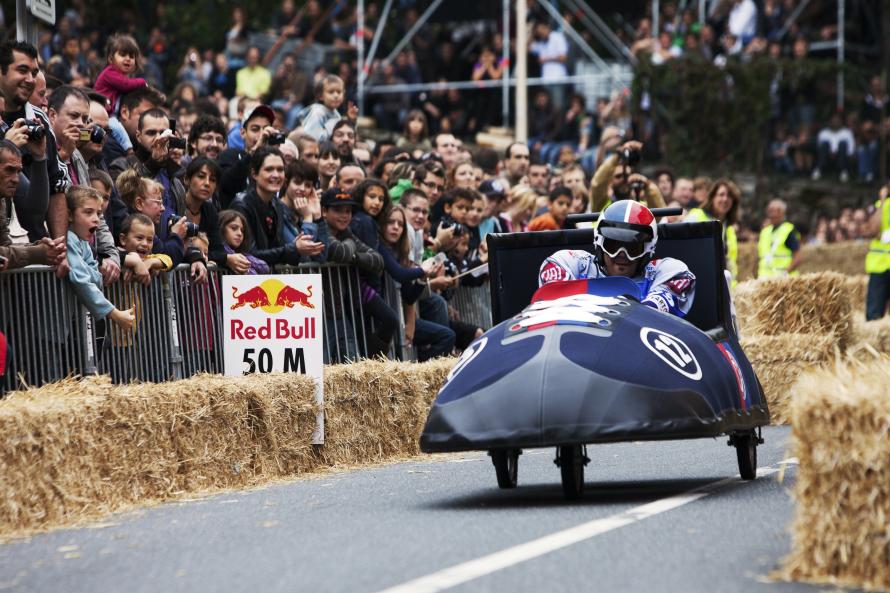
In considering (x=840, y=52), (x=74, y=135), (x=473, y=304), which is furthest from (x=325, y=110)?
(x=840, y=52)

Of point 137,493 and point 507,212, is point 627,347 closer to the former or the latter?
point 137,493

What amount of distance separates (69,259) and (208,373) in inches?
61.5

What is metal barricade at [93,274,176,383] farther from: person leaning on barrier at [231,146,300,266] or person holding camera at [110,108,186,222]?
person leaning on barrier at [231,146,300,266]

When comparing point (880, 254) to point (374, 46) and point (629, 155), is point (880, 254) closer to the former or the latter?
point (629, 155)

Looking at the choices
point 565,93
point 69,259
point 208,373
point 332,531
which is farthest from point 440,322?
point 565,93

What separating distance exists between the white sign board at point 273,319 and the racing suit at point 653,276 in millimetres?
1902

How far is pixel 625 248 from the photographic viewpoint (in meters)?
10.6

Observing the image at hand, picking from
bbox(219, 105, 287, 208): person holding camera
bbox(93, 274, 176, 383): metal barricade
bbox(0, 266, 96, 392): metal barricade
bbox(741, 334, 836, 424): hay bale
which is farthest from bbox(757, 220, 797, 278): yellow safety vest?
bbox(0, 266, 96, 392): metal barricade

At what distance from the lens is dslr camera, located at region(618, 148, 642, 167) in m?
16.9

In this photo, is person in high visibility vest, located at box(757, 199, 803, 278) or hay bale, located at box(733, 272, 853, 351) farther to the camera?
person in high visibility vest, located at box(757, 199, 803, 278)

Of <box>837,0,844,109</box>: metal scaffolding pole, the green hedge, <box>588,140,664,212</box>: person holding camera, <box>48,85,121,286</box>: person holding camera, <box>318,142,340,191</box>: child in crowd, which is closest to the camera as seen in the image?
<box>48,85,121,286</box>: person holding camera

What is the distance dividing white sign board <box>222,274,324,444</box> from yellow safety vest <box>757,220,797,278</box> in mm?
11324

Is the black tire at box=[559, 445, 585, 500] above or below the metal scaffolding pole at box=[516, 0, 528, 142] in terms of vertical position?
below

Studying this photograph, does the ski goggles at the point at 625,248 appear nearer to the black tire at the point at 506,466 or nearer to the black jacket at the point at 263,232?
the black tire at the point at 506,466
